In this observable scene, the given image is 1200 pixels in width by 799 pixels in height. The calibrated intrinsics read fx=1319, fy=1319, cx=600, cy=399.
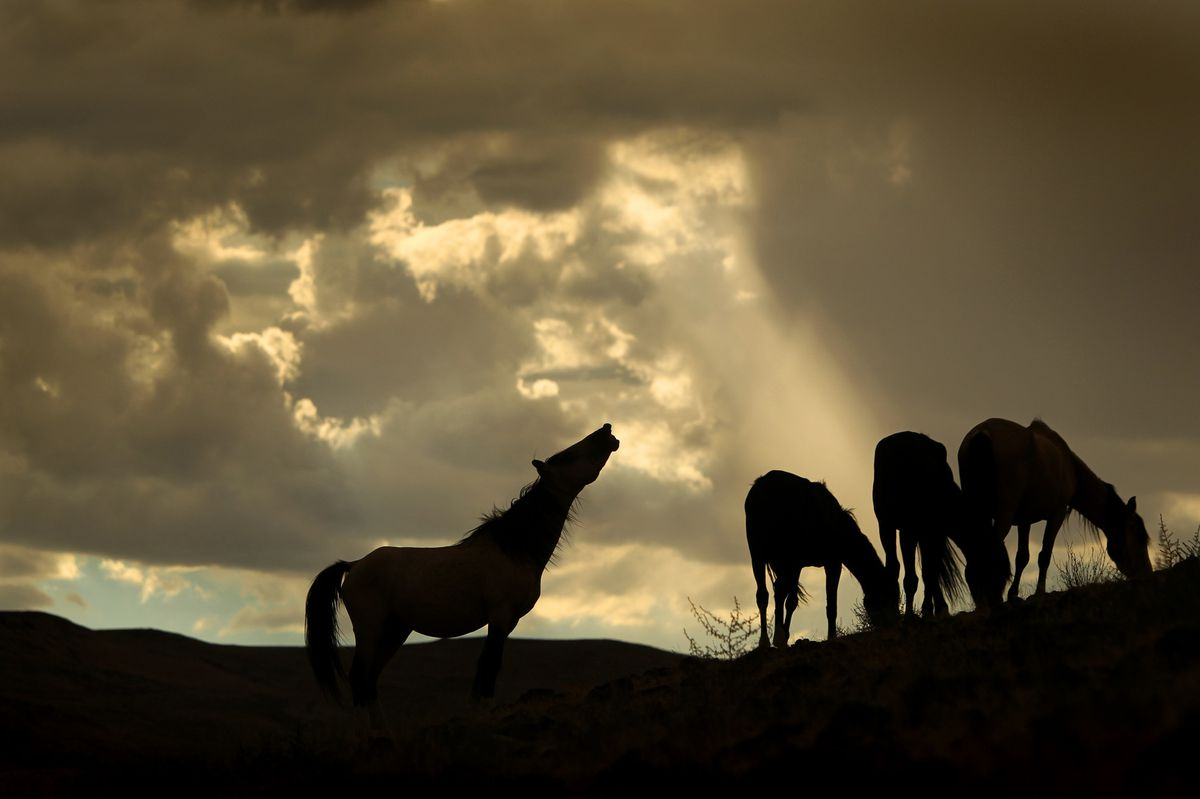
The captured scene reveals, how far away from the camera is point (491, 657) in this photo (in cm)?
1407

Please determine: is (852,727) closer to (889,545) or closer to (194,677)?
(889,545)

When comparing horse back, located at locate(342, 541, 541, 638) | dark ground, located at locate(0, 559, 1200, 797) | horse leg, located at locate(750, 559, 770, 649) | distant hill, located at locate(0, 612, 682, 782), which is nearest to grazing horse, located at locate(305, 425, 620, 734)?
horse back, located at locate(342, 541, 541, 638)

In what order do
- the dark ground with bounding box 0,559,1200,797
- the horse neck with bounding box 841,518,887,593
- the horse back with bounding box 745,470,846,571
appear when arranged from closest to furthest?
the dark ground with bounding box 0,559,1200,797
the horse back with bounding box 745,470,846,571
the horse neck with bounding box 841,518,887,593

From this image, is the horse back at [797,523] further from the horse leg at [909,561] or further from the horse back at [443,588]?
the horse back at [443,588]

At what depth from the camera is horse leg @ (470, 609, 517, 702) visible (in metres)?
14.0

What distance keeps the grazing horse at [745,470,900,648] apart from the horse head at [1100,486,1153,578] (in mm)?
3563

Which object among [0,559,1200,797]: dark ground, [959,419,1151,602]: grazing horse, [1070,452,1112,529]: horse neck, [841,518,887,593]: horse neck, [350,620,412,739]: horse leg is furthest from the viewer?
[1070,452,1112,529]: horse neck

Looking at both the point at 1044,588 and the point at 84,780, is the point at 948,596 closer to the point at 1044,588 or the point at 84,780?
the point at 1044,588

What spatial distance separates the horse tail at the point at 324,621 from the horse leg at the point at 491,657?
5.74ft

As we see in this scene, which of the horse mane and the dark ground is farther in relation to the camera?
the horse mane

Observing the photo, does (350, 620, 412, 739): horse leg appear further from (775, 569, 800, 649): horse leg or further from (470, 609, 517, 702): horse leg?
(775, 569, 800, 649): horse leg

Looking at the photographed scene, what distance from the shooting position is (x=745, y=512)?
61.9 feet

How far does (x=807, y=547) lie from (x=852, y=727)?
8834 mm

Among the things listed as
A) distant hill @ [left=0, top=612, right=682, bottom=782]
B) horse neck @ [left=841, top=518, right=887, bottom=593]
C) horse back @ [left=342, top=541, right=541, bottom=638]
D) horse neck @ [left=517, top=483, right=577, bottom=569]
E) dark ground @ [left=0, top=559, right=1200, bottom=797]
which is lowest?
dark ground @ [left=0, top=559, right=1200, bottom=797]
